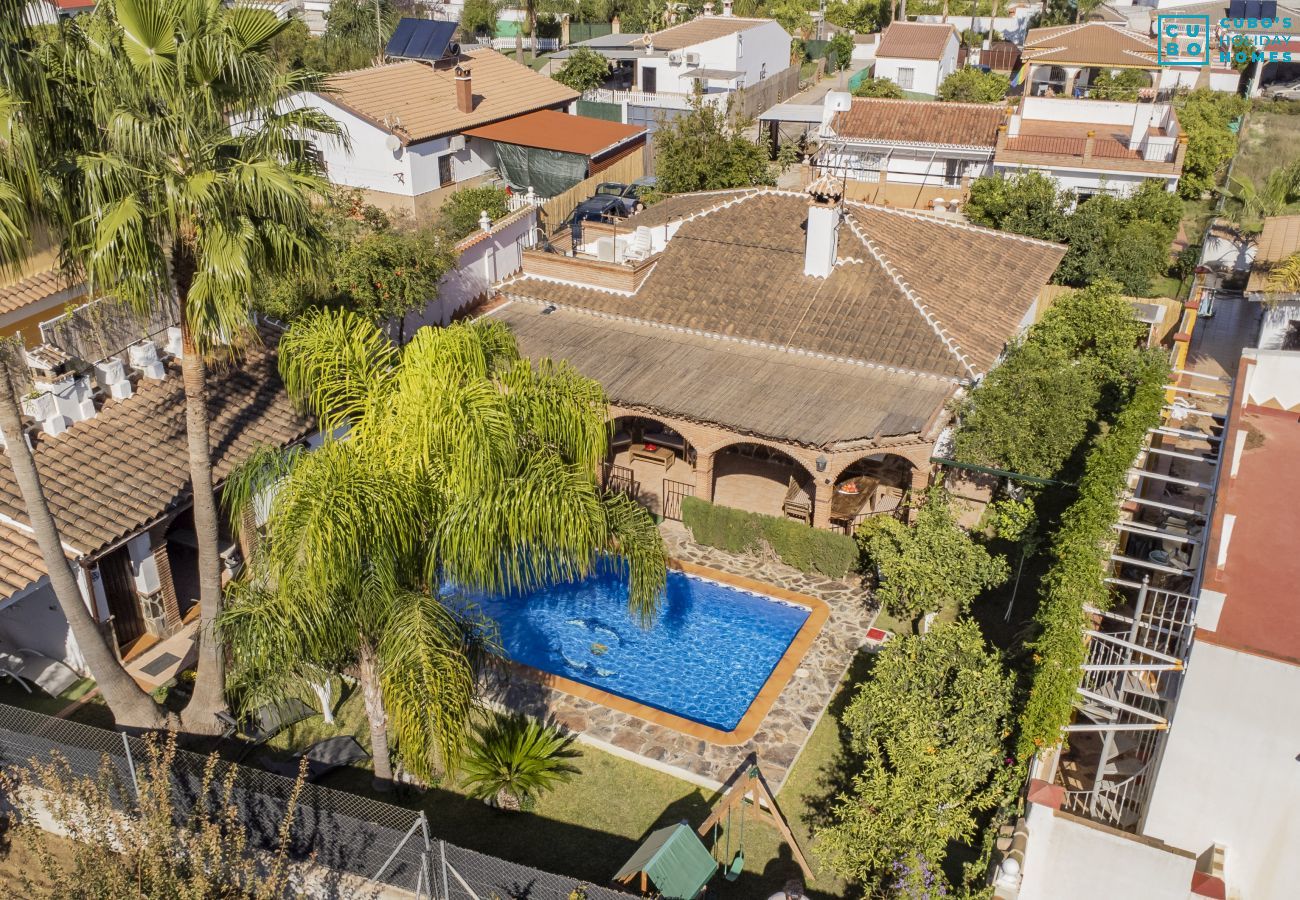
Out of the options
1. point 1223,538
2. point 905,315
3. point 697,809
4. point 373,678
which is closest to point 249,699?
point 373,678

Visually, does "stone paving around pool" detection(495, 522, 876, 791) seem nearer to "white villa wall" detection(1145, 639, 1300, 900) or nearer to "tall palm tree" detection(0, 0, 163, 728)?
"white villa wall" detection(1145, 639, 1300, 900)

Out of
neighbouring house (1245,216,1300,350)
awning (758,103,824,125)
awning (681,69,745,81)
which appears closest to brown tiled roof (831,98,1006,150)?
awning (758,103,824,125)

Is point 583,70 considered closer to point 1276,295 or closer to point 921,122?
point 921,122

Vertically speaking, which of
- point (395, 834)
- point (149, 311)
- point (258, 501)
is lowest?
point (395, 834)

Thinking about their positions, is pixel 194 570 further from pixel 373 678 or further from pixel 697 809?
pixel 697 809

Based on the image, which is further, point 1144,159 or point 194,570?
point 1144,159
